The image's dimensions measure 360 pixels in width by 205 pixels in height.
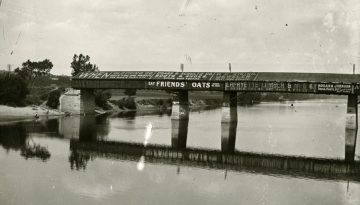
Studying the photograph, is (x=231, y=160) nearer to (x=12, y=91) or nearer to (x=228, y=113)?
(x=228, y=113)

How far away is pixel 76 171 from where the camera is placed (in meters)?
25.8

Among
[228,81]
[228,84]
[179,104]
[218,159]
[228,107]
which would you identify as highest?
[228,81]

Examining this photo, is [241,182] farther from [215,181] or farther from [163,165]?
[163,165]

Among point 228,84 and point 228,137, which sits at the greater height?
point 228,84

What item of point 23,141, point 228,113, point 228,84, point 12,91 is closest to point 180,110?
point 228,113

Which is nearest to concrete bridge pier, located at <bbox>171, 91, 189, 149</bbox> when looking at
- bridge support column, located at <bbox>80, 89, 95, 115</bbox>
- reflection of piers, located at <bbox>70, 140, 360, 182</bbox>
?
bridge support column, located at <bbox>80, 89, 95, 115</bbox>

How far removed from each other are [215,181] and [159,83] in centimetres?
3780

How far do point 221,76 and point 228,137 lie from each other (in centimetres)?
1598

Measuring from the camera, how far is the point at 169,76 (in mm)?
61406

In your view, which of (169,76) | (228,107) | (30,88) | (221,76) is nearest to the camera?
(228,107)

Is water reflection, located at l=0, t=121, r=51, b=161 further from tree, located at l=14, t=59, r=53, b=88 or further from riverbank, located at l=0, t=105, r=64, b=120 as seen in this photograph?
tree, located at l=14, t=59, r=53, b=88

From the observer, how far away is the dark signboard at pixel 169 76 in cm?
5834

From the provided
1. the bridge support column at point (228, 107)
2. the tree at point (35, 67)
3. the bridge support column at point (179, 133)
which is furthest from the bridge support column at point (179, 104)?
the tree at point (35, 67)

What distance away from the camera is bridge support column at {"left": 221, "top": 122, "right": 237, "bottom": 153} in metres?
37.4
